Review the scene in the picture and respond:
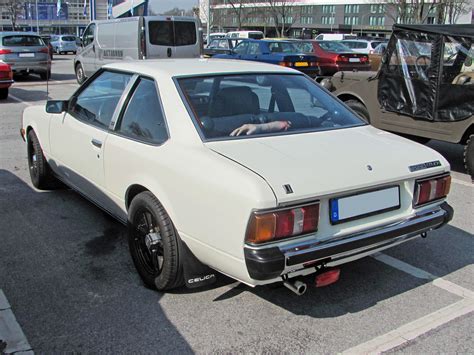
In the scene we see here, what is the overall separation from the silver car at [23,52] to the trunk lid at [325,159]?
14734 millimetres

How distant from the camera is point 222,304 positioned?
3.31 meters

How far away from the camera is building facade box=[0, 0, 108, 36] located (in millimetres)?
69350

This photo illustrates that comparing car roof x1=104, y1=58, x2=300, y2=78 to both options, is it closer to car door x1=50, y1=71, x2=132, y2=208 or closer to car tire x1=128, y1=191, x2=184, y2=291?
car door x1=50, y1=71, x2=132, y2=208

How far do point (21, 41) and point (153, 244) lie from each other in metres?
15.8

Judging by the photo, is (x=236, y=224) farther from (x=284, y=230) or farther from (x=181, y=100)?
(x=181, y=100)

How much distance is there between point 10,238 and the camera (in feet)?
14.0

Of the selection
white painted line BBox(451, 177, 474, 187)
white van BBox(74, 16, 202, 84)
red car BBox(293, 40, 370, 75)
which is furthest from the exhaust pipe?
red car BBox(293, 40, 370, 75)

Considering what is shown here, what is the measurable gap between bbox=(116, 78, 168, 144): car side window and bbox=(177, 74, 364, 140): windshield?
0.76 feet

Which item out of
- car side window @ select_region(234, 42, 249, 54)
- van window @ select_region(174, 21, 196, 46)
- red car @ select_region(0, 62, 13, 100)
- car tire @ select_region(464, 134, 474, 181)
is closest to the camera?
car tire @ select_region(464, 134, 474, 181)

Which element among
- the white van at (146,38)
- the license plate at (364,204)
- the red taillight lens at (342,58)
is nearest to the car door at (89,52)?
the white van at (146,38)

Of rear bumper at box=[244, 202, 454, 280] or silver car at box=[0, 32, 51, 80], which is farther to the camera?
silver car at box=[0, 32, 51, 80]

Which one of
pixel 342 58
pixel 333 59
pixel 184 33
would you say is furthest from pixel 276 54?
pixel 184 33

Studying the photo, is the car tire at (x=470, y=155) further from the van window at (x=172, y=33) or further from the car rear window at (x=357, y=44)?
the car rear window at (x=357, y=44)

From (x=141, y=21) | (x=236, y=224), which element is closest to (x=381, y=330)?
(x=236, y=224)
